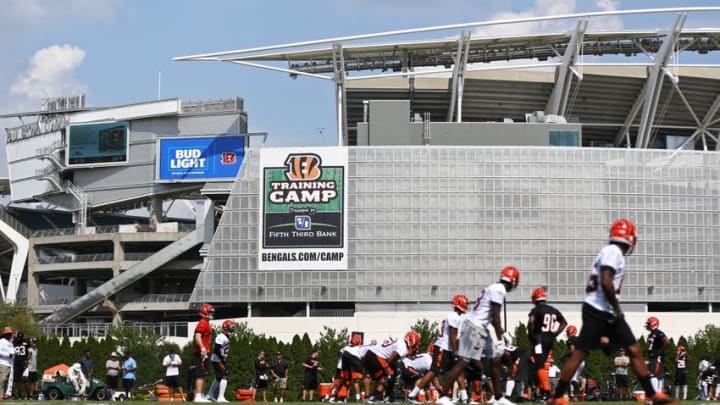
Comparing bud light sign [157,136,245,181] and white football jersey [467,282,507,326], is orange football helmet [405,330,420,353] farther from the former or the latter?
bud light sign [157,136,245,181]

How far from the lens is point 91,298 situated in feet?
347

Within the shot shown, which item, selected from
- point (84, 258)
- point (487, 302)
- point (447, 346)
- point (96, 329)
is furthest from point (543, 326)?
point (84, 258)

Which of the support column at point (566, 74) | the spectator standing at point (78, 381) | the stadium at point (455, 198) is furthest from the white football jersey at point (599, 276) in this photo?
the support column at point (566, 74)

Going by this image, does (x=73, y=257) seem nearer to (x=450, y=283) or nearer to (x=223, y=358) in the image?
(x=450, y=283)

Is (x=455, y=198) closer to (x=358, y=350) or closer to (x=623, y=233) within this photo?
(x=358, y=350)

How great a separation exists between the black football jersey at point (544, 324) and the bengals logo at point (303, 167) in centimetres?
7113

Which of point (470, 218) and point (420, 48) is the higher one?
point (420, 48)

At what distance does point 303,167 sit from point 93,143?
2765 centimetres

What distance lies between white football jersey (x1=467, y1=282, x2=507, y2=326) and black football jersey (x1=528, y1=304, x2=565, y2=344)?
3505 mm

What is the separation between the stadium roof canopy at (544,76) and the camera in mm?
97062

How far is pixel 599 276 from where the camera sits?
1557cm

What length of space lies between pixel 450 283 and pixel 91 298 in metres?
31.6

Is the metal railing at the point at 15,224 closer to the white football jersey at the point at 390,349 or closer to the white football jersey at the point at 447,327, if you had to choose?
the white football jersey at the point at 390,349

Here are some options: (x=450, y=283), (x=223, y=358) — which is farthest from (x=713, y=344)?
(x=223, y=358)
